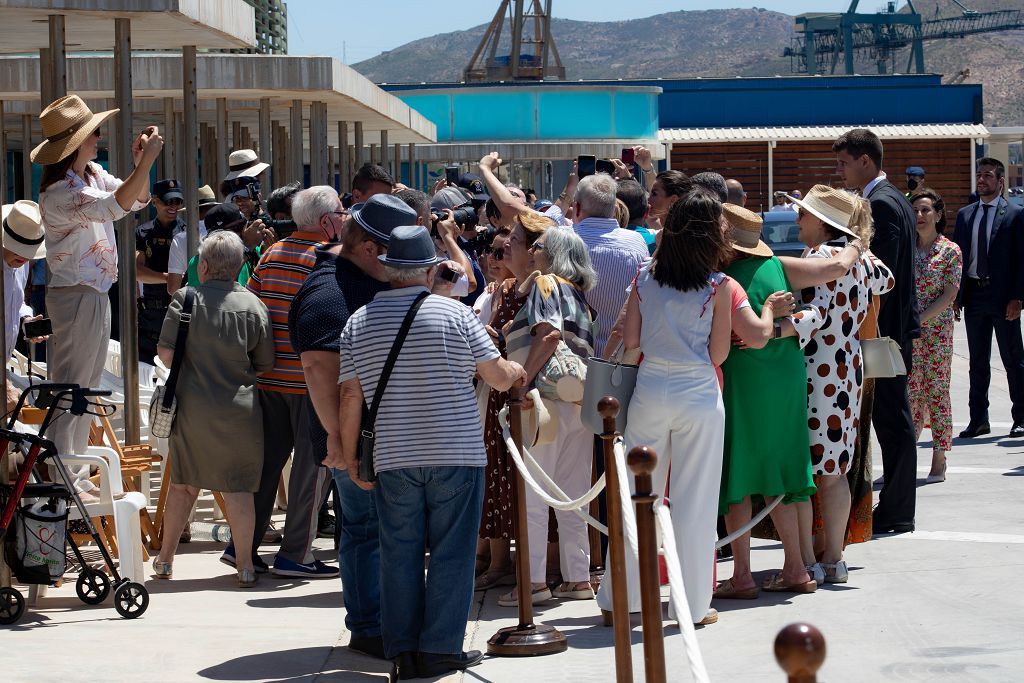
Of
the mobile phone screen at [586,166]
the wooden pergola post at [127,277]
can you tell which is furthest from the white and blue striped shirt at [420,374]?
the mobile phone screen at [586,166]

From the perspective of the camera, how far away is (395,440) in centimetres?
580

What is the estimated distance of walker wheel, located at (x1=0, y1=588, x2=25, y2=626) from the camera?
6750mm

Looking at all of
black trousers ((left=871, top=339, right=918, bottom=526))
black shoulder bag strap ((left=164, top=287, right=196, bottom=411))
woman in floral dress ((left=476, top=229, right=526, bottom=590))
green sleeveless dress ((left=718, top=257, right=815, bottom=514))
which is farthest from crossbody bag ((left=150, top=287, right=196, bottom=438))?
black trousers ((left=871, top=339, right=918, bottom=526))

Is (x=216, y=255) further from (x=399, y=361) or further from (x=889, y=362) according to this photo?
(x=889, y=362)

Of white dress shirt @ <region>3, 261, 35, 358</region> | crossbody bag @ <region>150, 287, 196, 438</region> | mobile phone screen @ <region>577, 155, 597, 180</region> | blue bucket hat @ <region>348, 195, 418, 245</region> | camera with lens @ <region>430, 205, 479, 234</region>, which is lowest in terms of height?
crossbody bag @ <region>150, 287, 196, 438</region>

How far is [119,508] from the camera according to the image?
7258 mm

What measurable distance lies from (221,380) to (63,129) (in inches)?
58.4

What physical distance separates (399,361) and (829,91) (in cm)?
3881

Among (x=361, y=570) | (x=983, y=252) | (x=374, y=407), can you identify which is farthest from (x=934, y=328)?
(x=374, y=407)

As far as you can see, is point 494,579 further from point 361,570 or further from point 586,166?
point 586,166

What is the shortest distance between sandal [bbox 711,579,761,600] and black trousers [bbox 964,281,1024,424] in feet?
20.0

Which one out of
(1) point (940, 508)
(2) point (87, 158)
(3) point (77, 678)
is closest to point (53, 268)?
(2) point (87, 158)

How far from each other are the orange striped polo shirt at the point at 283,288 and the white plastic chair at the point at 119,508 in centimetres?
93

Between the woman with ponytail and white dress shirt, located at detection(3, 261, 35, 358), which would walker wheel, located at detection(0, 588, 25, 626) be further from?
the woman with ponytail
